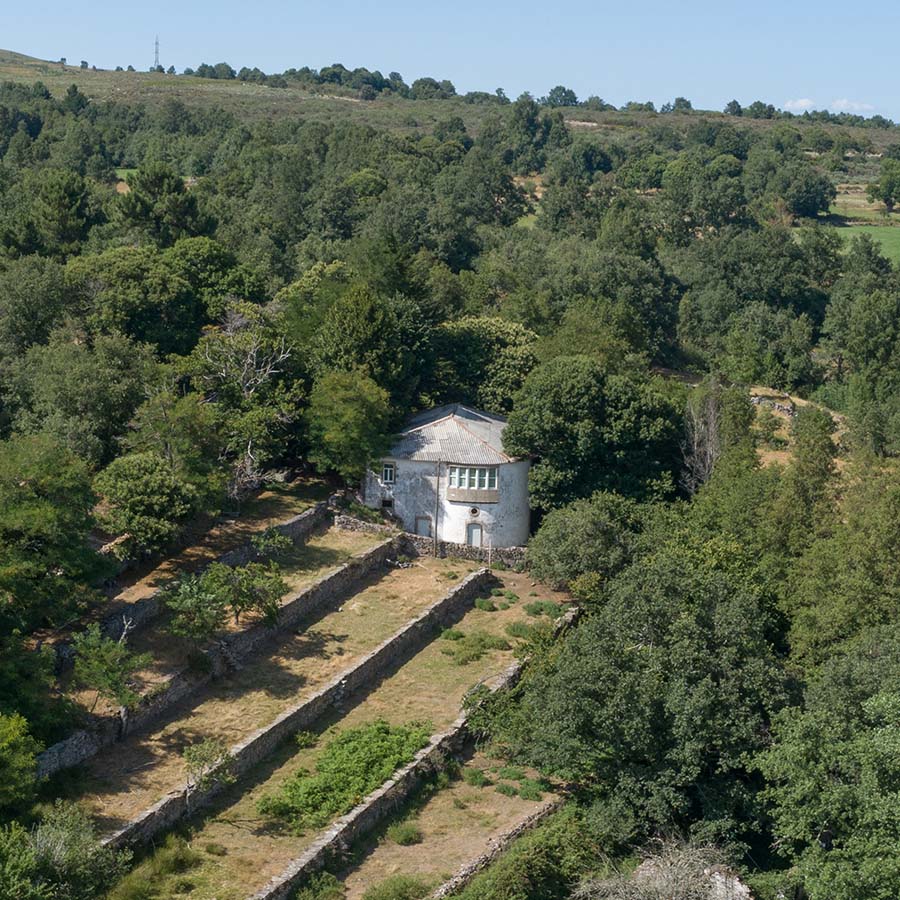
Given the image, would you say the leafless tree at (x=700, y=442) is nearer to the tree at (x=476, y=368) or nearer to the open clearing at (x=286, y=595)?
the tree at (x=476, y=368)

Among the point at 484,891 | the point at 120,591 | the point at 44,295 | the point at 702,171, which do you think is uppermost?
the point at 702,171

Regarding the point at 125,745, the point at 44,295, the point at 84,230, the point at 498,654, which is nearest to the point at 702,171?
the point at 84,230

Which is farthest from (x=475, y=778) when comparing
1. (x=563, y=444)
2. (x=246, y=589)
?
(x=563, y=444)

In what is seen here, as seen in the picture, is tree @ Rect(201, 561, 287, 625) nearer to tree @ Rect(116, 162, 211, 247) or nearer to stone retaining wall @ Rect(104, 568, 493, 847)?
stone retaining wall @ Rect(104, 568, 493, 847)

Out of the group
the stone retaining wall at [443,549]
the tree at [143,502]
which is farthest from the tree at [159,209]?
the tree at [143,502]

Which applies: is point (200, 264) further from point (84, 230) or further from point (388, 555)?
point (388, 555)

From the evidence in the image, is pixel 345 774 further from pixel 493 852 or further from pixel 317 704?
pixel 493 852
